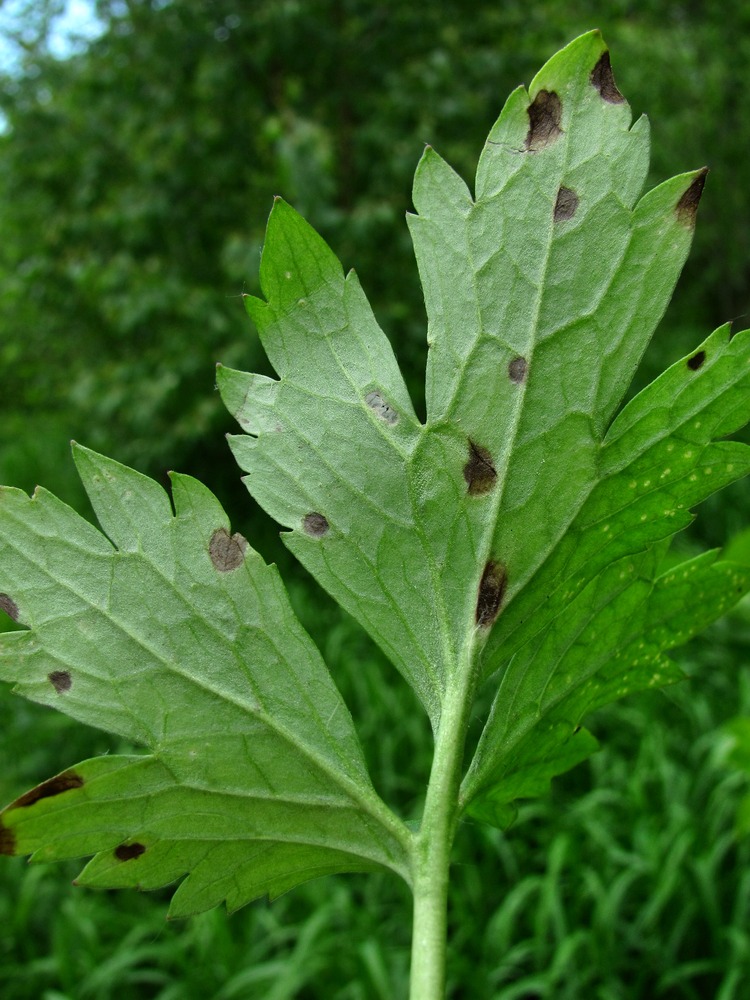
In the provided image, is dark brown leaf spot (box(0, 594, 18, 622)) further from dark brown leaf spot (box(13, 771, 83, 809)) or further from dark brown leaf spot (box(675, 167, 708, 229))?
dark brown leaf spot (box(675, 167, 708, 229))

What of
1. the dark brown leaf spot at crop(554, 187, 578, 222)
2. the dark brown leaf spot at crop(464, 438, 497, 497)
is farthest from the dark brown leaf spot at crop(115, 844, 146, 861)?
the dark brown leaf spot at crop(554, 187, 578, 222)

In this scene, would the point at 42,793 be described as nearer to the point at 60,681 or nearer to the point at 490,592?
the point at 60,681

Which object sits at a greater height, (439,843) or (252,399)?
(252,399)

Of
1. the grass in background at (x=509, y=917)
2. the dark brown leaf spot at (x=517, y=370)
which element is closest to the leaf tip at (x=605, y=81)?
the dark brown leaf spot at (x=517, y=370)

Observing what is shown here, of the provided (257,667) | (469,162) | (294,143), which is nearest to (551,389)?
(257,667)

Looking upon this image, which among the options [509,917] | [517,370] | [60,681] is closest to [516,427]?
[517,370]

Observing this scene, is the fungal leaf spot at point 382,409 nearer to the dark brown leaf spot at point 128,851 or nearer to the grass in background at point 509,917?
the dark brown leaf spot at point 128,851
